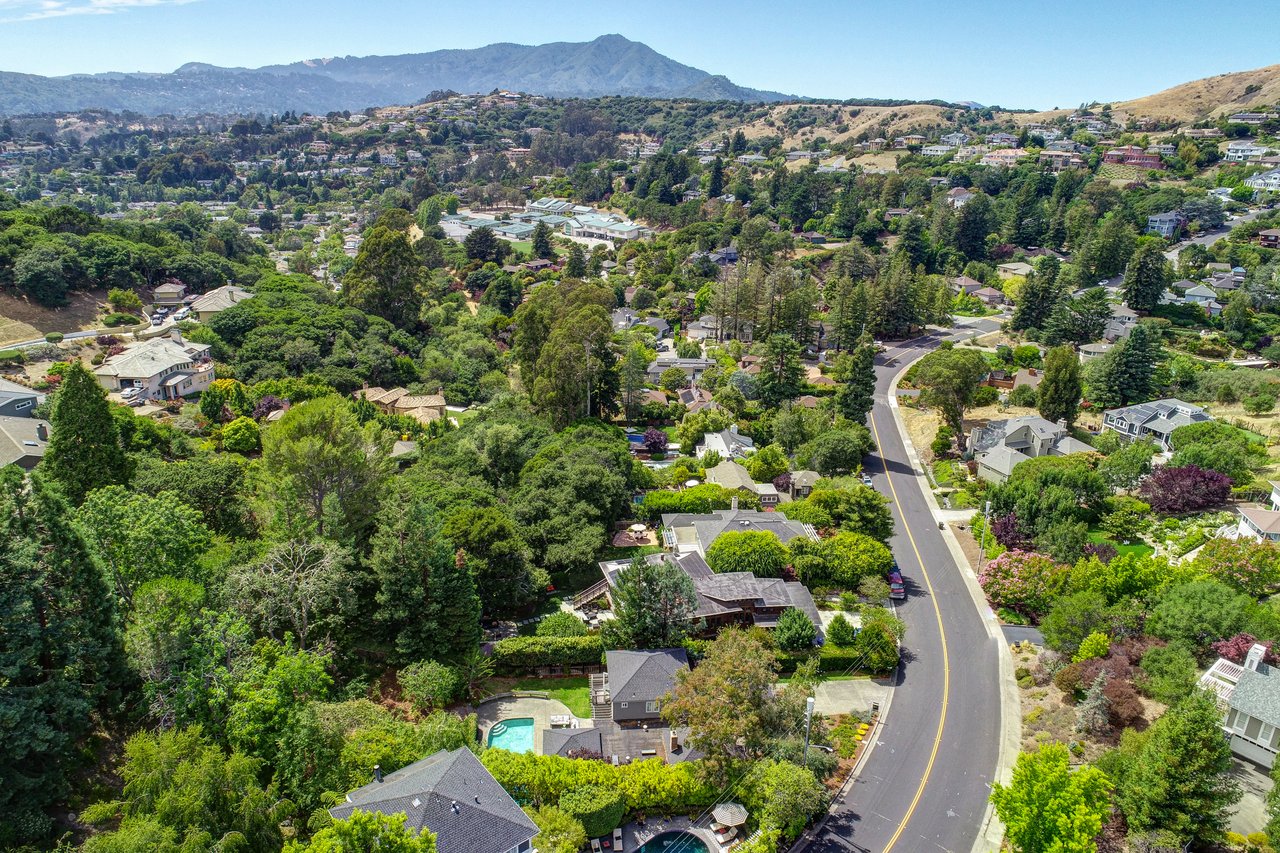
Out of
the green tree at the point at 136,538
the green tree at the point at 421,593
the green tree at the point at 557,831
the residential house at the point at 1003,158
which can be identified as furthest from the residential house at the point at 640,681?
the residential house at the point at 1003,158

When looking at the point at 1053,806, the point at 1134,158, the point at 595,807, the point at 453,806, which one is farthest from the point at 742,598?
the point at 1134,158

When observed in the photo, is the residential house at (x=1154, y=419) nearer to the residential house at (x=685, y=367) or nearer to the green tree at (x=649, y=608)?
the residential house at (x=685, y=367)

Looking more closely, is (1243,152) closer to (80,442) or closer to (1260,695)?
(1260,695)

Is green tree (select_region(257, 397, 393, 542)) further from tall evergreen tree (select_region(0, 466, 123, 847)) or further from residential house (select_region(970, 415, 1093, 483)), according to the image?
residential house (select_region(970, 415, 1093, 483))

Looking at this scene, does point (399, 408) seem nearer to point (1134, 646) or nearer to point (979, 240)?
point (1134, 646)

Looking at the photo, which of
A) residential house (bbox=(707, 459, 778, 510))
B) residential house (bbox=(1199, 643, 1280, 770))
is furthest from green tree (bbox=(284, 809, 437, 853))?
residential house (bbox=(707, 459, 778, 510))

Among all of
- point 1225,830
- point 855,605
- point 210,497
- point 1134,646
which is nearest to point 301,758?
point 210,497
